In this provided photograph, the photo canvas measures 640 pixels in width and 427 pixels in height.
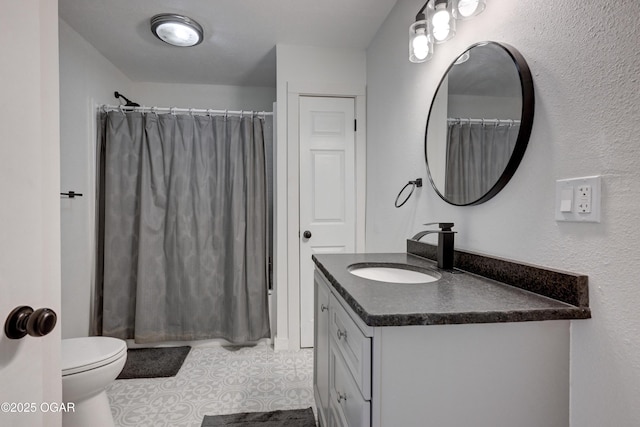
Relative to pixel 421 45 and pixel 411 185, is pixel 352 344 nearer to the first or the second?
pixel 411 185

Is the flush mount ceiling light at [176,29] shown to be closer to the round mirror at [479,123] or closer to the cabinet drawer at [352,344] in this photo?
the round mirror at [479,123]

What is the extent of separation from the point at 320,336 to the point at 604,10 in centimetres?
141

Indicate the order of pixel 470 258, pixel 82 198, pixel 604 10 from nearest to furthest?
pixel 604 10, pixel 470 258, pixel 82 198

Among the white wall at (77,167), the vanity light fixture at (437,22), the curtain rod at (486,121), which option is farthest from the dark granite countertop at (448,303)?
the white wall at (77,167)

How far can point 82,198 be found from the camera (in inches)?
88.7

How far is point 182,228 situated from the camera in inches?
96.9

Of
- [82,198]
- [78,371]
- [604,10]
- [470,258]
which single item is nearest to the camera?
[604,10]

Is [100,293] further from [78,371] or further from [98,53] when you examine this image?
[98,53]

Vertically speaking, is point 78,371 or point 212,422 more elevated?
point 78,371

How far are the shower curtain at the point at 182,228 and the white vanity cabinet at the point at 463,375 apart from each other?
1.86 meters

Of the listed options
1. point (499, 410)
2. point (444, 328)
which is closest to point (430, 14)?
point (444, 328)

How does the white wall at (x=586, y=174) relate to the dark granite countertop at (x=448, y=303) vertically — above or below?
above

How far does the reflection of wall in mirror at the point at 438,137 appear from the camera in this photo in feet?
4.51

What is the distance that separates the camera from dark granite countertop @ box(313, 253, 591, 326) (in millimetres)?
705
